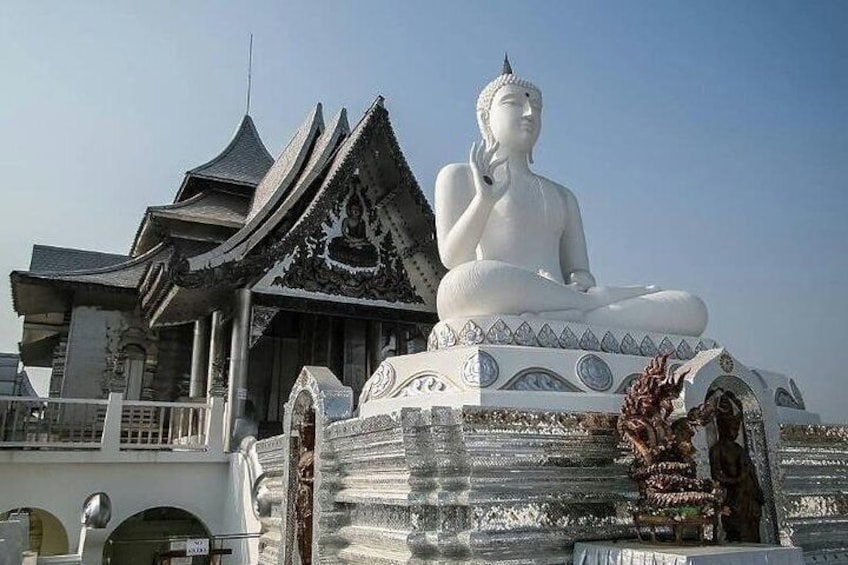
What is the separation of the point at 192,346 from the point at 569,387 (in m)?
10.5

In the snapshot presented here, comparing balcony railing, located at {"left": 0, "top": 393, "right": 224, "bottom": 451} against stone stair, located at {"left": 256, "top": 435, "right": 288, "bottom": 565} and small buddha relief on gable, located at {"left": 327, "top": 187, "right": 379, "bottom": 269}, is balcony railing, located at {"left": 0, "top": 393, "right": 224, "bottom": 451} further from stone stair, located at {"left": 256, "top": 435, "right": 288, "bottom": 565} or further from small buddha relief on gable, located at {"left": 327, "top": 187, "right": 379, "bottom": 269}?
small buddha relief on gable, located at {"left": 327, "top": 187, "right": 379, "bottom": 269}

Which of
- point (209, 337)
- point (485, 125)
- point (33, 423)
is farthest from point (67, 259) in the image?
point (485, 125)

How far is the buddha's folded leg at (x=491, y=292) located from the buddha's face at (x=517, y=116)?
1469 mm

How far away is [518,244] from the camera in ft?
19.0

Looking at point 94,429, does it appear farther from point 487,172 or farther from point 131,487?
point 487,172

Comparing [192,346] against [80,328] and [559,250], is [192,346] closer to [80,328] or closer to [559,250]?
[80,328]

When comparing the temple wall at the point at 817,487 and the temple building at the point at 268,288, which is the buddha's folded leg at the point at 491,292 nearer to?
the temple wall at the point at 817,487

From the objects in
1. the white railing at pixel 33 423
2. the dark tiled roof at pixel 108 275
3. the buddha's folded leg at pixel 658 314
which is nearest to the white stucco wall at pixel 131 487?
the white railing at pixel 33 423

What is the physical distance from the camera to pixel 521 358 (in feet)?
14.8

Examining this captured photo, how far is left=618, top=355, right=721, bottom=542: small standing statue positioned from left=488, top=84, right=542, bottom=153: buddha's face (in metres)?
2.80

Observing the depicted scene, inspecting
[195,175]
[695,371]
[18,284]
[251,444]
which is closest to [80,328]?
[18,284]

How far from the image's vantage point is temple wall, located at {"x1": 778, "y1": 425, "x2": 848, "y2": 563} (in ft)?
15.2

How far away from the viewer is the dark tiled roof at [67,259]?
1539 centimetres

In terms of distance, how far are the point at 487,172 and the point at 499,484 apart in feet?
9.02
